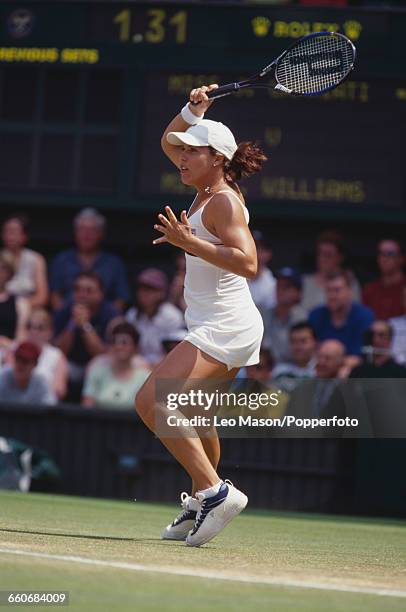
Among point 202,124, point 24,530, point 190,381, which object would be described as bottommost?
point 24,530

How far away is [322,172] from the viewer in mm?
12203

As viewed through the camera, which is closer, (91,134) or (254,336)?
(254,336)

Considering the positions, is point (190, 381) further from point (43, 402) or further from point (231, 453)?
point (43, 402)

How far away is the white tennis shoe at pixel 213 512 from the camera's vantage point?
19.8 ft

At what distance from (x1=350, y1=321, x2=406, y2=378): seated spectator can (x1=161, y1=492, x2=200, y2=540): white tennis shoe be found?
167 inches

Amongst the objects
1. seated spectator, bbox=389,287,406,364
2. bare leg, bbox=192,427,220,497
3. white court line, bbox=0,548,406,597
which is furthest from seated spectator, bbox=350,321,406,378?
white court line, bbox=0,548,406,597

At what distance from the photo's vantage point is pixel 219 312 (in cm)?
621

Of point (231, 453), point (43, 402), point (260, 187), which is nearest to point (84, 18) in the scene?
point (260, 187)

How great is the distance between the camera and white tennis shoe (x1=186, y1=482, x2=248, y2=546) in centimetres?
604

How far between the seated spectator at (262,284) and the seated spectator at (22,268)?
211cm

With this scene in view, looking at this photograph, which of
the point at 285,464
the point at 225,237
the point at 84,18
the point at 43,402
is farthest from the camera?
the point at 84,18

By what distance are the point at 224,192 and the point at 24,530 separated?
1.87 metres

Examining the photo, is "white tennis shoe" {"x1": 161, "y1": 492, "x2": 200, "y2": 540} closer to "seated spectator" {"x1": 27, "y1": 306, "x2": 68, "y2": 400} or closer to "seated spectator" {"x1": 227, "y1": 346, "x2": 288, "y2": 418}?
"seated spectator" {"x1": 227, "y1": 346, "x2": 288, "y2": 418}

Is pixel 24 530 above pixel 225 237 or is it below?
below
